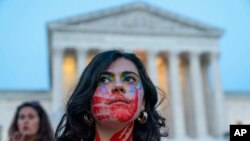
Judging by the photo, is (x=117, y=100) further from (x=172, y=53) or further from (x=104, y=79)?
(x=172, y=53)

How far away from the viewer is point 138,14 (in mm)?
53188

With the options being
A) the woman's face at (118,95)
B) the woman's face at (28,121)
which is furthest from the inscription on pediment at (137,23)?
the woman's face at (118,95)

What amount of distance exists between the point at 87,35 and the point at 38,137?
4540cm

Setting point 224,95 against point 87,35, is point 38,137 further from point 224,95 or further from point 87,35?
point 224,95

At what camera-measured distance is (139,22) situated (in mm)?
52656

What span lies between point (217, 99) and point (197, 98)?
234 cm

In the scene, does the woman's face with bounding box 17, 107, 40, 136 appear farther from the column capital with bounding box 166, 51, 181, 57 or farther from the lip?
the column capital with bounding box 166, 51, 181, 57

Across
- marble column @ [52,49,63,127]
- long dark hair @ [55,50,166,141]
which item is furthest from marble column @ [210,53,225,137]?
long dark hair @ [55,50,166,141]

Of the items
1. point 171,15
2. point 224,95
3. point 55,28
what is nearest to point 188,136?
point 224,95

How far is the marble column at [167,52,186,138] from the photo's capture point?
163ft

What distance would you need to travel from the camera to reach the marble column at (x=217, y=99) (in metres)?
50.7

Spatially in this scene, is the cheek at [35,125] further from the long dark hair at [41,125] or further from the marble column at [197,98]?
the marble column at [197,98]

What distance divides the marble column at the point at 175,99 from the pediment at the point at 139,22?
3.48 m

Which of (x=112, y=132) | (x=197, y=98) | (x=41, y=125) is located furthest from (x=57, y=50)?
(x=112, y=132)
